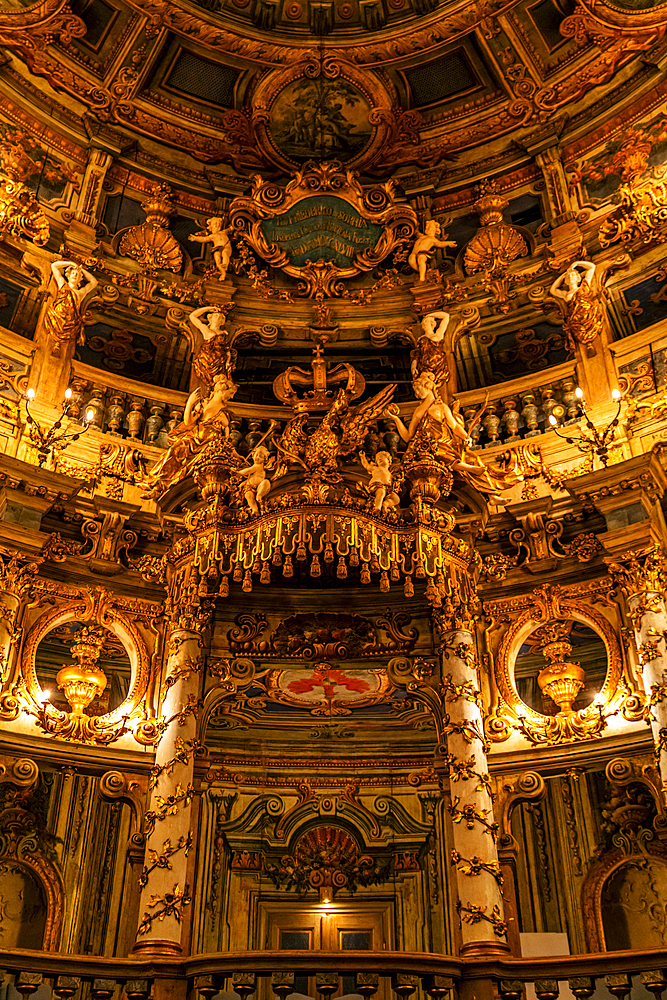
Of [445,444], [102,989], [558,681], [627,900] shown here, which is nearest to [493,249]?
[445,444]

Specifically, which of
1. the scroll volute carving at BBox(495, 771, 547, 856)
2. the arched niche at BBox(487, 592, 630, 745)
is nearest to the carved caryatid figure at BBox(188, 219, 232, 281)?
the arched niche at BBox(487, 592, 630, 745)

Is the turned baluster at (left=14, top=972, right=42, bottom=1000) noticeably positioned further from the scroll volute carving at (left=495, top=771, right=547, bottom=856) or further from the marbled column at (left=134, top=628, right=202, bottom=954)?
the scroll volute carving at (left=495, top=771, right=547, bottom=856)

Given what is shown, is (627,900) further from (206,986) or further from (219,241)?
(219,241)

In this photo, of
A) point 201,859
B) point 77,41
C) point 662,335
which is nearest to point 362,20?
point 77,41

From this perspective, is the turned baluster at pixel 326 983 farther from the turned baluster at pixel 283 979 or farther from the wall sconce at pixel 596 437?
the wall sconce at pixel 596 437

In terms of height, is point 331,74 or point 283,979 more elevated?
point 331,74

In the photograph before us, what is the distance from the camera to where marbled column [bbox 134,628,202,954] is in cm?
1006

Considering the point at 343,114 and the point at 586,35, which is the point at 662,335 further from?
the point at 343,114

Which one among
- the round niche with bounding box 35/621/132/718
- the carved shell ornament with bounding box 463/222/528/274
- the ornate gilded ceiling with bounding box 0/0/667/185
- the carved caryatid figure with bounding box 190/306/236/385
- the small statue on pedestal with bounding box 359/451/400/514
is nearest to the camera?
the round niche with bounding box 35/621/132/718

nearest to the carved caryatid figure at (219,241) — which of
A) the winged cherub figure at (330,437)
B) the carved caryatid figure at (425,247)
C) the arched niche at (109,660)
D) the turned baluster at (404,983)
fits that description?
the carved caryatid figure at (425,247)

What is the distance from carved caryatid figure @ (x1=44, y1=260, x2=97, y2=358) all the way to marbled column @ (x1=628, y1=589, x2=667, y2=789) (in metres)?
8.92

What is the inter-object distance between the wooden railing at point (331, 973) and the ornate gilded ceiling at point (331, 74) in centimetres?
1254

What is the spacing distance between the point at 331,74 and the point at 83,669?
1114cm

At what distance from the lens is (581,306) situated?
13711 mm
